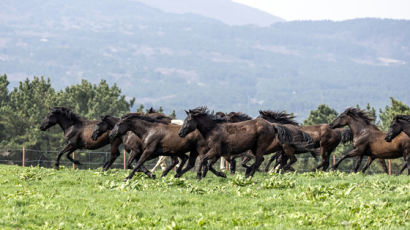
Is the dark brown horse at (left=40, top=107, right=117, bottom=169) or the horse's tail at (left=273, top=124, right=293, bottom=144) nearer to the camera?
the horse's tail at (left=273, top=124, right=293, bottom=144)

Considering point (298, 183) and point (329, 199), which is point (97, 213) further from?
point (298, 183)

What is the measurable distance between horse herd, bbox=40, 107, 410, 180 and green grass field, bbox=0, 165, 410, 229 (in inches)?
75.9

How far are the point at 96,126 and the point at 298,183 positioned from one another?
7.53 m

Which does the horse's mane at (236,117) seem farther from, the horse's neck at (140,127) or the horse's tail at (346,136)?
the horse's neck at (140,127)

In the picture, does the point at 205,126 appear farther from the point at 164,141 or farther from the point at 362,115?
the point at 362,115

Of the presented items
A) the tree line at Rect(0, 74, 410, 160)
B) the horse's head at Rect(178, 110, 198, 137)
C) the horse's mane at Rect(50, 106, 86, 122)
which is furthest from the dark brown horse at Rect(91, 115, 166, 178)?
the tree line at Rect(0, 74, 410, 160)

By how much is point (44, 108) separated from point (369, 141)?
38.1 metres

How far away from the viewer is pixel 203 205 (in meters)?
11.7

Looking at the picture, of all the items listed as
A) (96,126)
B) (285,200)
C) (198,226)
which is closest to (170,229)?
(198,226)

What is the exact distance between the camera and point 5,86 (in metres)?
54.9

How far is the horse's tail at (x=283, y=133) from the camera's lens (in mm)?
18000

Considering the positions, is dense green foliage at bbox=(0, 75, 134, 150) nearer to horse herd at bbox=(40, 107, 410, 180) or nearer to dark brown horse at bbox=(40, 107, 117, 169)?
dark brown horse at bbox=(40, 107, 117, 169)

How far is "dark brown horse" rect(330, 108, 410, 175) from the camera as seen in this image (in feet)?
63.0

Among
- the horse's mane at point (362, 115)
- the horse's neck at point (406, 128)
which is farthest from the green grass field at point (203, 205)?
the horse's mane at point (362, 115)
